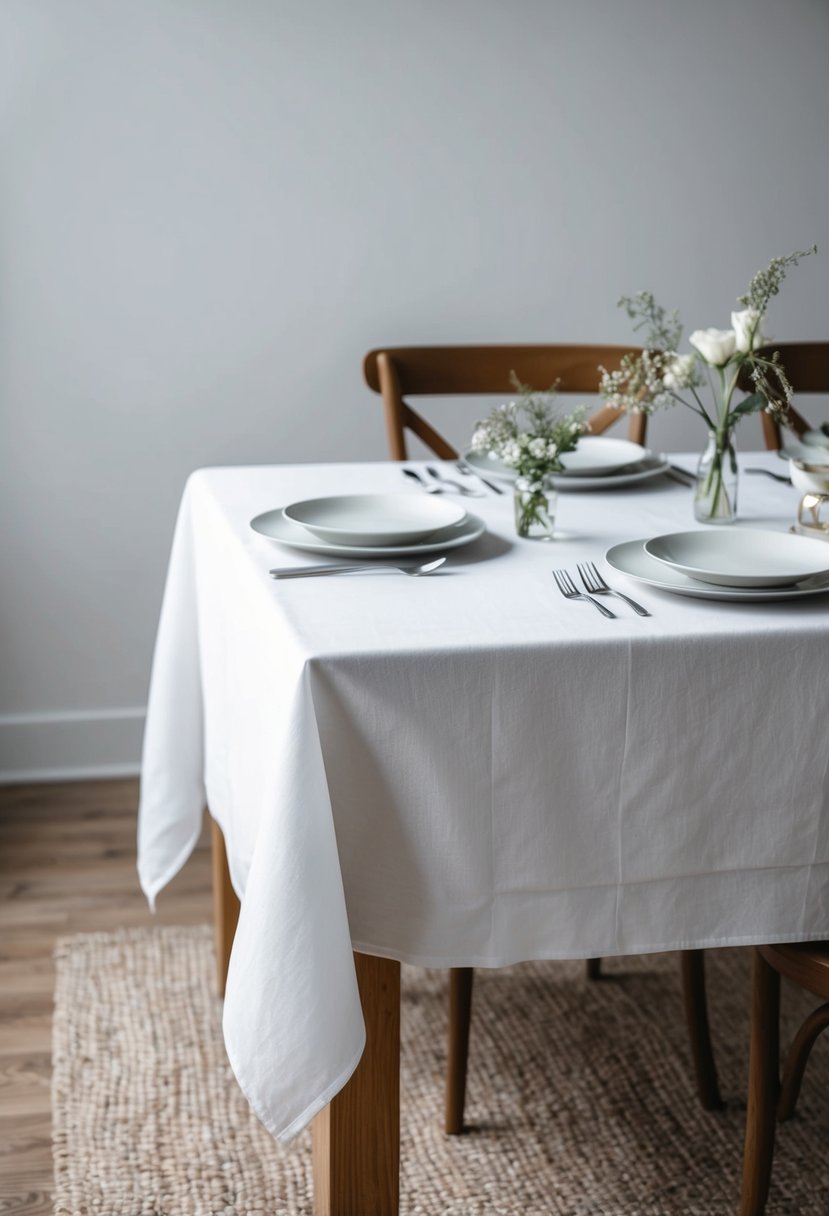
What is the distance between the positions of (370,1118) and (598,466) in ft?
3.16

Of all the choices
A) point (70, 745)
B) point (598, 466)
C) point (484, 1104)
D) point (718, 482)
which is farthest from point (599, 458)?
point (70, 745)

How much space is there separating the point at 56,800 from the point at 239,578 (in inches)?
63.4

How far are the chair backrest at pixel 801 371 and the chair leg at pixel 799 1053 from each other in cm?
126

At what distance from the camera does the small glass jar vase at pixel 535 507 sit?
1.46 meters

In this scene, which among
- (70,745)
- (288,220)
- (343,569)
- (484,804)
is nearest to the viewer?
(484,804)

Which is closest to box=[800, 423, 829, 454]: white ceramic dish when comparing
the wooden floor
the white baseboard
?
the wooden floor

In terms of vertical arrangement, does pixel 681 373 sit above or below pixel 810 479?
above

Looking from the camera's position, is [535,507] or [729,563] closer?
[729,563]

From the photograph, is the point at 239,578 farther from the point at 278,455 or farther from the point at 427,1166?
the point at 278,455

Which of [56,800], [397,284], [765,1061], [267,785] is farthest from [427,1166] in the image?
[397,284]

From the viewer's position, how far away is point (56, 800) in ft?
9.20

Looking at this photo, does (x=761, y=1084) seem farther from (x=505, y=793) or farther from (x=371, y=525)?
(x=371, y=525)

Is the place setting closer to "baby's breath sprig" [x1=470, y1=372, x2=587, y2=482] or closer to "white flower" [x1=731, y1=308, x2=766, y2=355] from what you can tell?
"baby's breath sprig" [x1=470, y1=372, x2=587, y2=482]

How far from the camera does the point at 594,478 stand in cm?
177
